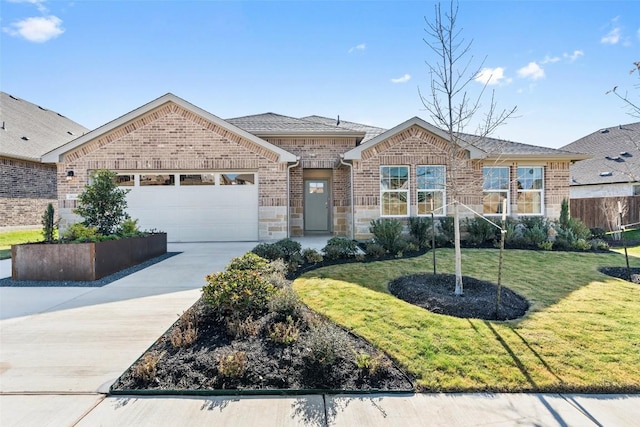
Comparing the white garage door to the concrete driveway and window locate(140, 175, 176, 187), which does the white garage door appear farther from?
the concrete driveway

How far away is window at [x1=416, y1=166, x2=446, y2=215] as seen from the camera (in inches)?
467

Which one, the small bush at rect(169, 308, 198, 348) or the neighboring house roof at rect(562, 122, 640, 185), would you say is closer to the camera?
the small bush at rect(169, 308, 198, 348)

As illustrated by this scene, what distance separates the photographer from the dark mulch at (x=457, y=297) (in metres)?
4.55

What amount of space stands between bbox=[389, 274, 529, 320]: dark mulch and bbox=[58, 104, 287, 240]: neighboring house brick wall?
738cm

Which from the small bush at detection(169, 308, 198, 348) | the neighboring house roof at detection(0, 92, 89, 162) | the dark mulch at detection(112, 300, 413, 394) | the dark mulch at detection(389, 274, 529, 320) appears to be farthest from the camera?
the neighboring house roof at detection(0, 92, 89, 162)

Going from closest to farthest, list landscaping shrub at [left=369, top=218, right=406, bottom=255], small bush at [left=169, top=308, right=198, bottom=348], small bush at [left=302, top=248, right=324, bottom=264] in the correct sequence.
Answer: small bush at [left=169, top=308, right=198, bottom=348], small bush at [left=302, top=248, right=324, bottom=264], landscaping shrub at [left=369, top=218, right=406, bottom=255]

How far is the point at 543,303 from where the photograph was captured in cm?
498

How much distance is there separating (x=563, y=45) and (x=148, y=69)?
531 inches

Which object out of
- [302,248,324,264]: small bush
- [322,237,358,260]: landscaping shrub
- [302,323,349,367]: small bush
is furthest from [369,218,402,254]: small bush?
[302,323,349,367]: small bush

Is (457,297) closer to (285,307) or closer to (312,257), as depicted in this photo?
(285,307)

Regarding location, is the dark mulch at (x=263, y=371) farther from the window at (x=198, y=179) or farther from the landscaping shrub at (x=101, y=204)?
the window at (x=198, y=179)

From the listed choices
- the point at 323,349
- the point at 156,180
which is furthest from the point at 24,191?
the point at 323,349

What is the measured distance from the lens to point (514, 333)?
389 centimetres

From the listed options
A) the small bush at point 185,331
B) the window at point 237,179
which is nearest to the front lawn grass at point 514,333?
the small bush at point 185,331
